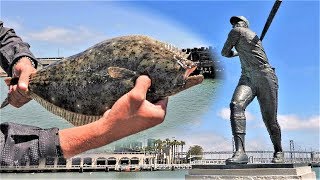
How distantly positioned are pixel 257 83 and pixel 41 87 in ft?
17.6

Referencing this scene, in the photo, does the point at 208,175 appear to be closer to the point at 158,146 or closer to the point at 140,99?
Answer: the point at 140,99

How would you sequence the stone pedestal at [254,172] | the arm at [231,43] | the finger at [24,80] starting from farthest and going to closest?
the arm at [231,43] < the stone pedestal at [254,172] < the finger at [24,80]

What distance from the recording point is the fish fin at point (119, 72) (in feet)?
9.50

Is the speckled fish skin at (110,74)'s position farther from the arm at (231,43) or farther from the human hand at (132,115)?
the arm at (231,43)

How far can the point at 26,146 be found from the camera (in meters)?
2.27

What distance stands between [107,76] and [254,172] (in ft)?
15.5

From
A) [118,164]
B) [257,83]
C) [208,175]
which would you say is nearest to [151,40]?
[208,175]

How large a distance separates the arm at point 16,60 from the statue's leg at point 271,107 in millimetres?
5431

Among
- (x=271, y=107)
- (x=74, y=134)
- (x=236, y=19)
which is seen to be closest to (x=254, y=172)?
(x=271, y=107)

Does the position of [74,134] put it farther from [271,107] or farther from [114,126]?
[271,107]

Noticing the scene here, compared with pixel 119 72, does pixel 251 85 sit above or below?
above

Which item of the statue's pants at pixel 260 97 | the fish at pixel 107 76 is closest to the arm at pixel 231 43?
the statue's pants at pixel 260 97

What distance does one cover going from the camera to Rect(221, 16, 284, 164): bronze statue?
776cm

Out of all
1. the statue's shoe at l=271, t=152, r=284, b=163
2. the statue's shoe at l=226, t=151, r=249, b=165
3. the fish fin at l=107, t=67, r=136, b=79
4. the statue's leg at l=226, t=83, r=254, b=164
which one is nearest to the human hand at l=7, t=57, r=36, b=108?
the fish fin at l=107, t=67, r=136, b=79
